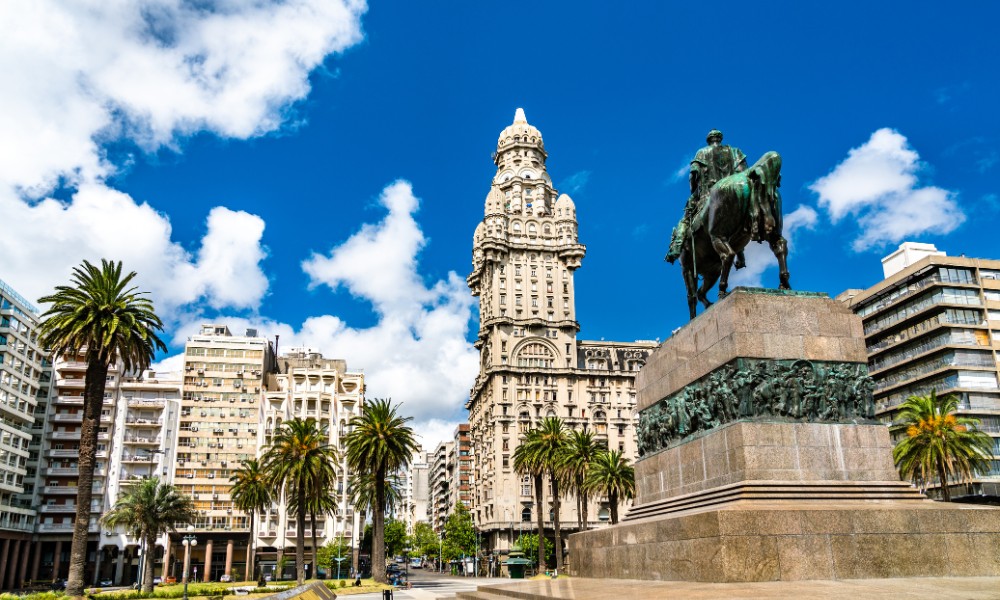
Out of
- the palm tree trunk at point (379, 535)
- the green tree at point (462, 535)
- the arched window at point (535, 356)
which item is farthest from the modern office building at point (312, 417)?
the palm tree trunk at point (379, 535)

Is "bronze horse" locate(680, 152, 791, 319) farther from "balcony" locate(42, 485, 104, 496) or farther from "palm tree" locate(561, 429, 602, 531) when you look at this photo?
"balcony" locate(42, 485, 104, 496)

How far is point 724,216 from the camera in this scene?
66.5 ft

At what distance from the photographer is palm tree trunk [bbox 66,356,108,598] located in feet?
124

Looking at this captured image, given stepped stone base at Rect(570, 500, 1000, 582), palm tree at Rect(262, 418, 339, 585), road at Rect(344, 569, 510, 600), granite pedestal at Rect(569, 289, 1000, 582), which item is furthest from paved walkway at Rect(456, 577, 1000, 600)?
palm tree at Rect(262, 418, 339, 585)

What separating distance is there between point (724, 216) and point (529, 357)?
84.6 meters

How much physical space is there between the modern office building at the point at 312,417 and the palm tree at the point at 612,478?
37.2 m

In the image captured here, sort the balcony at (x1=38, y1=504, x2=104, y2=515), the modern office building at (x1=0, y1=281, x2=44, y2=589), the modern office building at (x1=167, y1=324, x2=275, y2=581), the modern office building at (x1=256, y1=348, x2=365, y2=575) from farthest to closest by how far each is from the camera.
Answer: the modern office building at (x1=256, y1=348, x2=365, y2=575) → the modern office building at (x1=167, y1=324, x2=275, y2=581) → the balcony at (x1=38, y1=504, x2=104, y2=515) → the modern office building at (x1=0, y1=281, x2=44, y2=589)

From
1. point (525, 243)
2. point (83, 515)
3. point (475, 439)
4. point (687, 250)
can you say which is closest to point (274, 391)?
point (475, 439)

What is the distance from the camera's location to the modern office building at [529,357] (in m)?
99.1

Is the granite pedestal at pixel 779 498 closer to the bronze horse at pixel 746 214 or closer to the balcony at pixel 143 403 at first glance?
the bronze horse at pixel 746 214

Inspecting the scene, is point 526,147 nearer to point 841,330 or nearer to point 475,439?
point 475,439

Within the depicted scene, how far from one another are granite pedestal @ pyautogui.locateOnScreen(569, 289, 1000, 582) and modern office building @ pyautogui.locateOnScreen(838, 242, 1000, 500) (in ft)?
180

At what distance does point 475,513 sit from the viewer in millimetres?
110312

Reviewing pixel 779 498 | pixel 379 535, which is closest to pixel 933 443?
pixel 779 498
